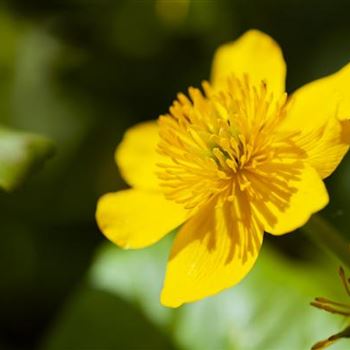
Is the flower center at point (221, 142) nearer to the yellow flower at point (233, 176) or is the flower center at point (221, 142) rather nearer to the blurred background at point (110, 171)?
the yellow flower at point (233, 176)

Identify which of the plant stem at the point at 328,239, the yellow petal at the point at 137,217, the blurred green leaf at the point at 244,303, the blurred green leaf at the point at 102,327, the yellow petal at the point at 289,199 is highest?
the yellow petal at the point at 137,217

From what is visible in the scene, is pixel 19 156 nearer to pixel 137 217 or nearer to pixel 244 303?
pixel 137 217

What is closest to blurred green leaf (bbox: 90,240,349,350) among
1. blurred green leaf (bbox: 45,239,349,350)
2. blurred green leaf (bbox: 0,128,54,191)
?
blurred green leaf (bbox: 45,239,349,350)

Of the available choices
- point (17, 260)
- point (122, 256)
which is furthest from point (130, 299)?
point (17, 260)

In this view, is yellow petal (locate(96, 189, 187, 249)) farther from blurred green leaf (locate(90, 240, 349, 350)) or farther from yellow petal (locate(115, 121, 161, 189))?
blurred green leaf (locate(90, 240, 349, 350))

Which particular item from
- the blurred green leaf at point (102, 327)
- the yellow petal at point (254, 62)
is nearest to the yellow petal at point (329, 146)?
the yellow petal at point (254, 62)

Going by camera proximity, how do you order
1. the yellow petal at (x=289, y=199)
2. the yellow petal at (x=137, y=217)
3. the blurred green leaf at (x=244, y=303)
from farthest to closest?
1. the blurred green leaf at (x=244, y=303)
2. the yellow petal at (x=137, y=217)
3. the yellow petal at (x=289, y=199)
